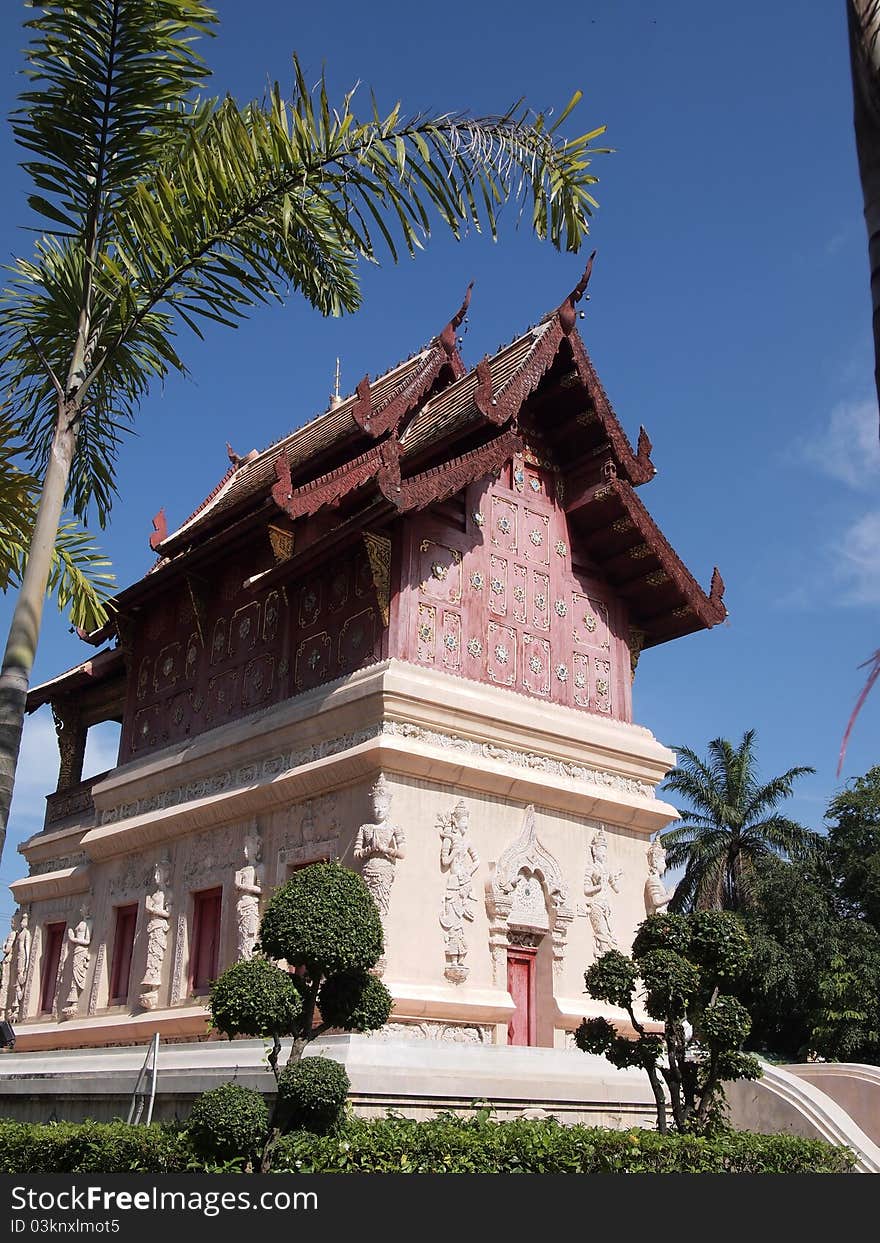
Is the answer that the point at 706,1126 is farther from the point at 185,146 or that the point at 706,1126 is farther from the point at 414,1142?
the point at 185,146

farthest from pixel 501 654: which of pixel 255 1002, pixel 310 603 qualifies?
pixel 255 1002

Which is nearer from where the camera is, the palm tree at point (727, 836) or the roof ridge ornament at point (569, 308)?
the roof ridge ornament at point (569, 308)

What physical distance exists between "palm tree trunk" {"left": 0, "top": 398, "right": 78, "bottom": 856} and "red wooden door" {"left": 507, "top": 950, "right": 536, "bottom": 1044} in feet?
25.4

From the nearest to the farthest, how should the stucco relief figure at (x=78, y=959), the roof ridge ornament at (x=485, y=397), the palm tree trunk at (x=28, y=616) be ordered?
1. the palm tree trunk at (x=28, y=616)
2. the roof ridge ornament at (x=485, y=397)
3. the stucco relief figure at (x=78, y=959)

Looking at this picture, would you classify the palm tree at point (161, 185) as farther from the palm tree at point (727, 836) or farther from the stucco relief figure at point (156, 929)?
the palm tree at point (727, 836)

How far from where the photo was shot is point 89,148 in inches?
321

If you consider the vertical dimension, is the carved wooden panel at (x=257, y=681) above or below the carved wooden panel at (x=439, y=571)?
below

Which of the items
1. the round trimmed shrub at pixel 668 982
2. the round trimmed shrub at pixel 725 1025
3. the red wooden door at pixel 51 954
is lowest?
the round trimmed shrub at pixel 725 1025

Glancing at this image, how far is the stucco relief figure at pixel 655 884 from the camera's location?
1488 cm

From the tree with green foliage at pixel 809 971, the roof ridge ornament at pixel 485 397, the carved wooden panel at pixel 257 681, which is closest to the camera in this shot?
the roof ridge ornament at pixel 485 397

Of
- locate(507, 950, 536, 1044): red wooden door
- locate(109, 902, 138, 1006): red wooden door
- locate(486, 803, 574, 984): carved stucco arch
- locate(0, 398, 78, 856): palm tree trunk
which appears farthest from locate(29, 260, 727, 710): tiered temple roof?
locate(0, 398, 78, 856): palm tree trunk

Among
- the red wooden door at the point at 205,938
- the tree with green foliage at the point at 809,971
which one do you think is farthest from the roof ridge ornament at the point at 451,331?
the tree with green foliage at the point at 809,971

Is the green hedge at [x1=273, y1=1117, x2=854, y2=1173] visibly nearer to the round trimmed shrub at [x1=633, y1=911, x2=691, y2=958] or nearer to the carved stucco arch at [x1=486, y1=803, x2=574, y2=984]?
the round trimmed shrub at [x1=633, y1=911, x2=691, y2=958]

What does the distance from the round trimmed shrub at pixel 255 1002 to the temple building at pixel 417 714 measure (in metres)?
2.86
